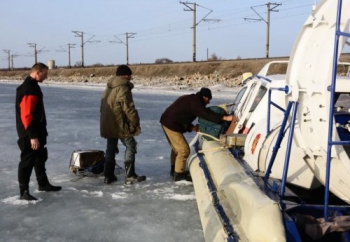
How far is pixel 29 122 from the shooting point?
5.20 meters

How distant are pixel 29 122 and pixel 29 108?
17 cm

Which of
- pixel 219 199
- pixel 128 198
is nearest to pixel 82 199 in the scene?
pixel 128 198

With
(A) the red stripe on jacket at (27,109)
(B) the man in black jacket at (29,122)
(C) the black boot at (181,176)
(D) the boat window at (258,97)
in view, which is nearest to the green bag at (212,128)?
(D) the boat window at (258,97)

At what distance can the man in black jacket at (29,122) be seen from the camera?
5.20 m

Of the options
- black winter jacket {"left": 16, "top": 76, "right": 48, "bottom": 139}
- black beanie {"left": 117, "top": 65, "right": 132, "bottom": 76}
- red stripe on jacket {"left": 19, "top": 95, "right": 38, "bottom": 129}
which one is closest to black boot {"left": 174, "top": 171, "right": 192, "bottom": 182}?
black beanie {"left": 117, "top": 65, "right": 132, "bottom": 76}

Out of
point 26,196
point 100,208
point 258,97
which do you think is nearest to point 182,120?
point 258,97

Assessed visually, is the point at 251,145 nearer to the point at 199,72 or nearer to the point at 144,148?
the point at 144,148

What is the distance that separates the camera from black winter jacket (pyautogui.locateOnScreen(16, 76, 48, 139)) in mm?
5191

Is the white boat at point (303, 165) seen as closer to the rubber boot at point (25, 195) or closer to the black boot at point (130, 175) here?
the black boot at point (130, 175)

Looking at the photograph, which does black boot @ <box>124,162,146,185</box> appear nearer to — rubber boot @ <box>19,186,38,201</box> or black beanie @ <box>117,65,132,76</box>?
black beanie @ <box>117,65,132,76</box>

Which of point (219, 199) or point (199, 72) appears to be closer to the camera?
point (219, 199)

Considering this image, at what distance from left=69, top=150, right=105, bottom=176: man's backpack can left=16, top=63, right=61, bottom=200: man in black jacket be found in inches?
45.2

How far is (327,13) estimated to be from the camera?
3.40 m

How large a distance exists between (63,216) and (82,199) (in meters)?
0.65
